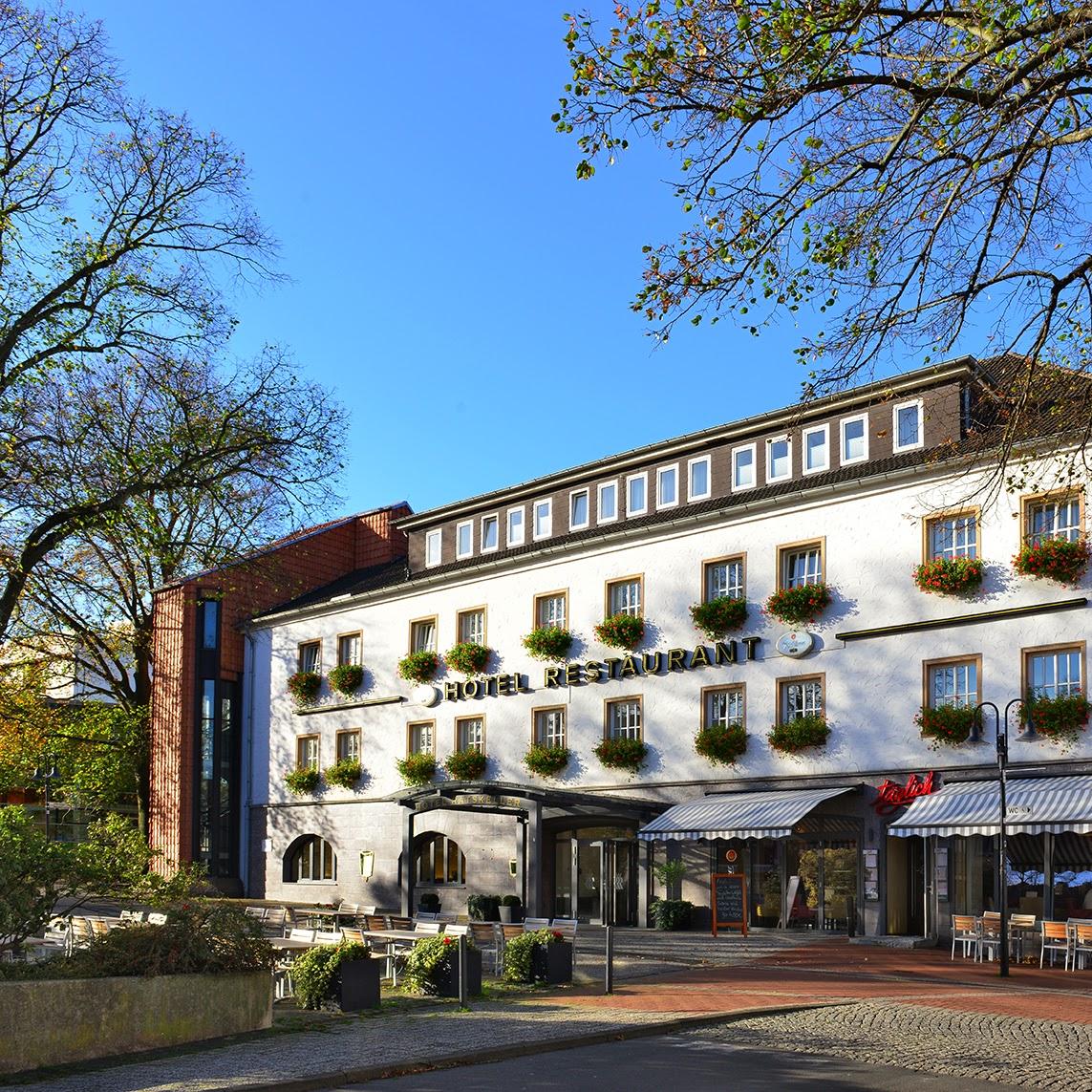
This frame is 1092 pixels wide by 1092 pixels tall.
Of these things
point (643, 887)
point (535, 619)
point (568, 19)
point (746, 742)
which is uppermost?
point (568, 19)

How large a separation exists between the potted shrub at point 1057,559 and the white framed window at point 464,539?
1799 cm

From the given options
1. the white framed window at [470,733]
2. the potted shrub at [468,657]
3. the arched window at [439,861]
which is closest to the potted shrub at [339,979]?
the white framed window at [470,733]

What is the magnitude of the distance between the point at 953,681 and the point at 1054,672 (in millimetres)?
2106

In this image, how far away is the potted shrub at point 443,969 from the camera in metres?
17.9

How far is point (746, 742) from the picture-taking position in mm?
31719

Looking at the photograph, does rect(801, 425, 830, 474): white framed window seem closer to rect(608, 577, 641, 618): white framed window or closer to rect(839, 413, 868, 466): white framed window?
rect(839, 413, 868, 466): white framed window

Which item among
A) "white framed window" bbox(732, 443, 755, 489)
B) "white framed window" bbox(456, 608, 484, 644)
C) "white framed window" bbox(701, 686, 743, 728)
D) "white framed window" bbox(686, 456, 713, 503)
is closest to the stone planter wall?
"white framed window" bbox(701, 686, 743, 728)

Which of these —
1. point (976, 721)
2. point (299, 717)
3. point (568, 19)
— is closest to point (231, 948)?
point (568, 19)

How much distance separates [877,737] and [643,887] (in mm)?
7179

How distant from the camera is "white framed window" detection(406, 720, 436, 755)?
40.0 meters

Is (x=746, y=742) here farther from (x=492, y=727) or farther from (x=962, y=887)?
(x=492, y=727)

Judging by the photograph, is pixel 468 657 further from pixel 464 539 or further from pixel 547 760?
pixel 464 539

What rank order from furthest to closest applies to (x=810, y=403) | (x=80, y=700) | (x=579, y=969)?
(x=80, y=700) < (x=579, y=969) < (x=810, y=403)

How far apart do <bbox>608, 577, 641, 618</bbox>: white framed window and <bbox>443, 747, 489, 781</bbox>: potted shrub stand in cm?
572
